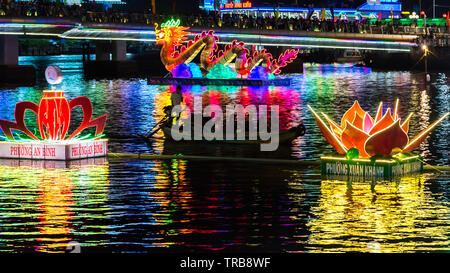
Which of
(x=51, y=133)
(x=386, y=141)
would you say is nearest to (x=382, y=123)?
(x=386, y=141)

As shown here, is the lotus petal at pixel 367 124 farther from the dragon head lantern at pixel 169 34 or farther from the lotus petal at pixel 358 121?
the dragon head lantern at pixel 169 34

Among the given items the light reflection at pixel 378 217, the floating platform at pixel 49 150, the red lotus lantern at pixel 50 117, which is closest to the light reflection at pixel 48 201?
the floating platform at pixel 49 150

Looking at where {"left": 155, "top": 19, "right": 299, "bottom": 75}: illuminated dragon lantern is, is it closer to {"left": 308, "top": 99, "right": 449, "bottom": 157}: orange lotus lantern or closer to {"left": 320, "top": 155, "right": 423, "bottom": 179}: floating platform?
{"left": 308, "top": 99, "right": 449, "bottom": 157}: orange lotus lantern

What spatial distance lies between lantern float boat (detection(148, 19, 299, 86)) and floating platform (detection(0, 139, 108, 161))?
47.4 meters

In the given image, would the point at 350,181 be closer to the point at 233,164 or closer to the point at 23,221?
the point at 233,164

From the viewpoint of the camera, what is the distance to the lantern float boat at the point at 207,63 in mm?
72312

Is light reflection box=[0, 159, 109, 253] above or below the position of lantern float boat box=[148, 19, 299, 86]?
below

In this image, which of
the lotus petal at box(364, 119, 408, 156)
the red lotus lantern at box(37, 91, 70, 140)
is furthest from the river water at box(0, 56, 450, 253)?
the red lotus lantern at box(37, 91, 70, 140)

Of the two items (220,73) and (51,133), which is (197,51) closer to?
(220,73)

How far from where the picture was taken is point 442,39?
401 ft

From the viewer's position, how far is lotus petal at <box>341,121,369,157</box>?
2048 cm

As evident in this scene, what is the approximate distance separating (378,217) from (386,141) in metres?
4.53

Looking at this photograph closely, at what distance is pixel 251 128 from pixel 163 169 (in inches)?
448

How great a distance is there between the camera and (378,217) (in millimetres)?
15898
